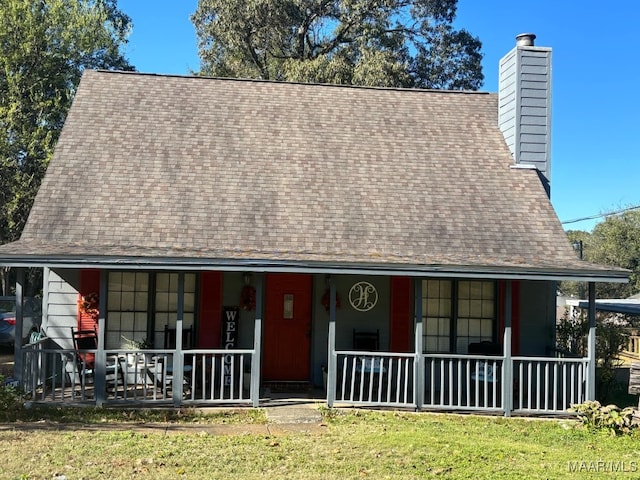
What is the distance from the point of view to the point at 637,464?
7.07 m

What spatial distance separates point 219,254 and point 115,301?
8.88 ft

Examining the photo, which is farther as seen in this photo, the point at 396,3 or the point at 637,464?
the point at 396,3

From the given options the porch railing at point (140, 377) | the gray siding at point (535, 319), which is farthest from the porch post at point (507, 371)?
the porch railing at point (140, 377)

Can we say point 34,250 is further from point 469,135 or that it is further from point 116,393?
point 469,135

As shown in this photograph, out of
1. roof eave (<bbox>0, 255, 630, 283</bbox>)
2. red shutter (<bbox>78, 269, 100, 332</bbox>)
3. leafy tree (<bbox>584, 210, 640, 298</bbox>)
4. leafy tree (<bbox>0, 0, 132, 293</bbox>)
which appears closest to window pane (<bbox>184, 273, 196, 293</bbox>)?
red shutter (<bbox>78, 269, 100, 332</bbox>)

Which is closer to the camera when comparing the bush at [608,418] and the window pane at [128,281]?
the bush at [608,418]

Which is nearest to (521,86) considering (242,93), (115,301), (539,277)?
(539,277)

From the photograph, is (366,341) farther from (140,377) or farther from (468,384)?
(140,377)

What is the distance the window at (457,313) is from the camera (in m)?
11.1

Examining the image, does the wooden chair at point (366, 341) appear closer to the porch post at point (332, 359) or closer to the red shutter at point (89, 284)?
the porch post at point (332, 359)

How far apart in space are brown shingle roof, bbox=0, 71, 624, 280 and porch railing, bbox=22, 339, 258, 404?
166cm

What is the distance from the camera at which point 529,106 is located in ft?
41.7

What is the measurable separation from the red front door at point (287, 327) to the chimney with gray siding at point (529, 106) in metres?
5.37

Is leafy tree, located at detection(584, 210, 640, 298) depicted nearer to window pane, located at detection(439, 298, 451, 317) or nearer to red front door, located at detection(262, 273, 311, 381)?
window pane, located at detection(439, 298, 451, 317)
